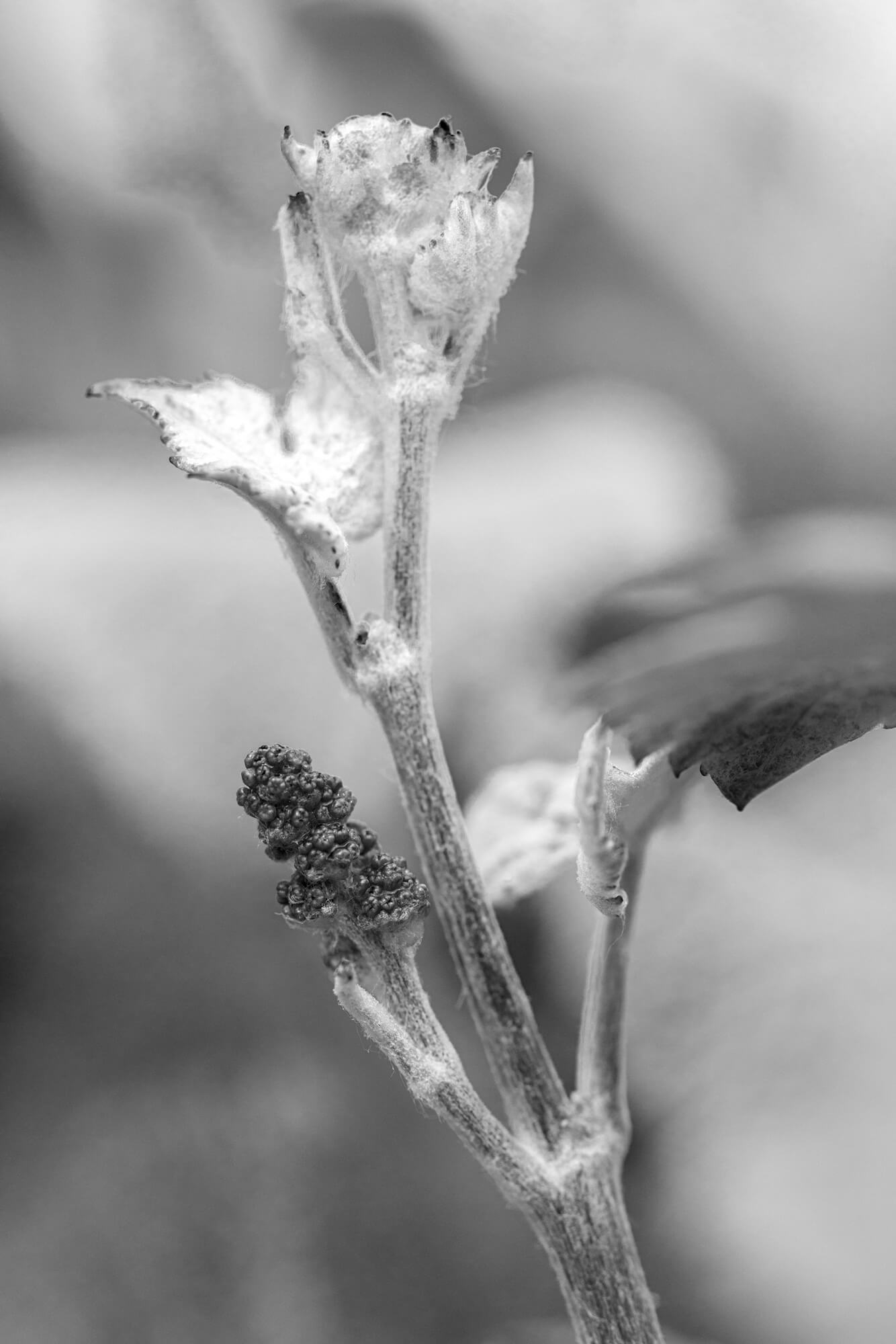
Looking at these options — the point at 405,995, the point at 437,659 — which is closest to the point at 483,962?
the point at 405,995

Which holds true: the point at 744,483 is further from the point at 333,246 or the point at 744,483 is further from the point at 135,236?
the point at 333,246

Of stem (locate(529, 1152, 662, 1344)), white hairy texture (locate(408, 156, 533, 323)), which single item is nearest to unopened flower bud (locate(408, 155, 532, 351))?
white hairy texture (locate(408, 156, 533, 323))

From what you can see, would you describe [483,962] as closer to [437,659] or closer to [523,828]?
[523,828]

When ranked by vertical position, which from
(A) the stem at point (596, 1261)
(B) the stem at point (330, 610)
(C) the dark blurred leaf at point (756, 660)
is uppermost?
(B) the stem at point (330, 610)

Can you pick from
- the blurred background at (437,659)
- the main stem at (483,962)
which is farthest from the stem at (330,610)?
the blurred background at (437,659)

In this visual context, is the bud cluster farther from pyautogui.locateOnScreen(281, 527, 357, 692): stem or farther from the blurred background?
the blurred background

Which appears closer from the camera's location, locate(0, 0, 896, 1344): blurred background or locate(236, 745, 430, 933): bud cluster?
locate(236, 745, 430, 933): bud cluster

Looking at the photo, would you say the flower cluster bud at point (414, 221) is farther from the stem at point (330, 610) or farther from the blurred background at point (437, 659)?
the blurred background at point (437, 659)
